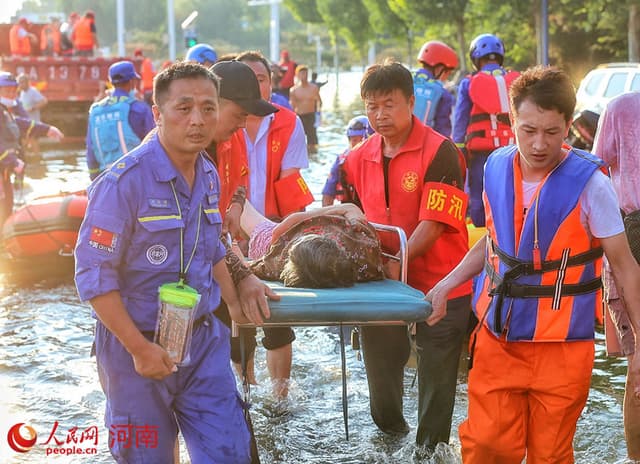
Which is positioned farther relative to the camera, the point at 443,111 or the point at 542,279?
the point at 443,111

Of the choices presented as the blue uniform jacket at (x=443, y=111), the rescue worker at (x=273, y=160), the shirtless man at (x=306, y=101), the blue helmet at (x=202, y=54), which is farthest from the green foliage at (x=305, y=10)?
the rescue worker at (x=273, y=160)

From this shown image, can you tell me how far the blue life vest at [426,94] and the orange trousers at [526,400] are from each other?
6.33 metres

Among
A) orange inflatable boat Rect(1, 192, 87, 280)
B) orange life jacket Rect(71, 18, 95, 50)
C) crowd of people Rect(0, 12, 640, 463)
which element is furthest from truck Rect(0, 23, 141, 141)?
crowd of people Rect(0, 12, 640, 463)

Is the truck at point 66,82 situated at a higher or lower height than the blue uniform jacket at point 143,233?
lower

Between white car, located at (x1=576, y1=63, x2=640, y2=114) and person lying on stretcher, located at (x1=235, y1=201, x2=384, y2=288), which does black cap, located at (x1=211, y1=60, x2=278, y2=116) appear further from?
white car, located at (x1=576, y1=63, x2=640, y2=114)

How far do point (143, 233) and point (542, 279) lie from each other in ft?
4.98

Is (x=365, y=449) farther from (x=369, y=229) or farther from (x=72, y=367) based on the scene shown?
(x=72, y=367)

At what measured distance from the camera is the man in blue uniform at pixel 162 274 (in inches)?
139

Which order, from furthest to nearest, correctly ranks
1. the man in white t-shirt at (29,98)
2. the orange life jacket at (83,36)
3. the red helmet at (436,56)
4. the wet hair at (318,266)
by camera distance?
the orange life jacket at (83,36)
the man in white t-shirt at (29,98)
the red helmet at (436,56)
the wet hair at (318,266)

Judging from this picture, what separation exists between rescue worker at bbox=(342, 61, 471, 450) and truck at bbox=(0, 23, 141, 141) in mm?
22369

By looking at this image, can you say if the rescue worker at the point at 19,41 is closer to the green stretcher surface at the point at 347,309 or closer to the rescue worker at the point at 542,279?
the green stretcher surface at the point at 347,309

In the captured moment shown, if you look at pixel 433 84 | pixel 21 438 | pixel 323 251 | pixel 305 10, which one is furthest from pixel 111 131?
pixel 305 10

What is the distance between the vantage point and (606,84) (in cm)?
1802

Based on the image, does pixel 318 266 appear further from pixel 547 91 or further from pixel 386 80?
pixel 547 91
